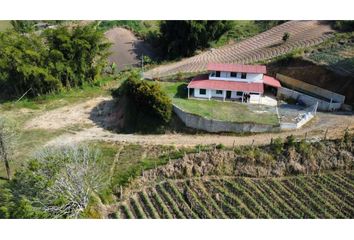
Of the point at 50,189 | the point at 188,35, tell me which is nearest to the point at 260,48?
the point at 188,35

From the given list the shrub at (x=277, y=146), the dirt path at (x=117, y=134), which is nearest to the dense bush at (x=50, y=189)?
the dirt path at (x=117, y=134)

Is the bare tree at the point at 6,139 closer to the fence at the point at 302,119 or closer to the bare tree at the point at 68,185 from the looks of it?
the bare tree at the point at 68,185

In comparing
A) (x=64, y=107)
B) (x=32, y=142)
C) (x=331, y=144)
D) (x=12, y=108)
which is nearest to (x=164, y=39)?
(x=64, y=107)

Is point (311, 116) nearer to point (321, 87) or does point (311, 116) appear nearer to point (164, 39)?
point (321, 87)

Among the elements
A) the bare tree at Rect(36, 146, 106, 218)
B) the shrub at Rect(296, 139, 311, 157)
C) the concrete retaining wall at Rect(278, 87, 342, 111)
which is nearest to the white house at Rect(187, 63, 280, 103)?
the concrete retaining wall at Rect(278, 87, 342, 111)

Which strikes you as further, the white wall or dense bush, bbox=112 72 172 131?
the white wall

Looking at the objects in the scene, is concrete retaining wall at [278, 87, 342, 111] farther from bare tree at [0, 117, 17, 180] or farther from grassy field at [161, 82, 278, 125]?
bare tree at [0, 117, 17, 180]

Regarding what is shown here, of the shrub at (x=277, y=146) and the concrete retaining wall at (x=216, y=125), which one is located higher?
the concrete retaining wall at (x=216, y=125)
